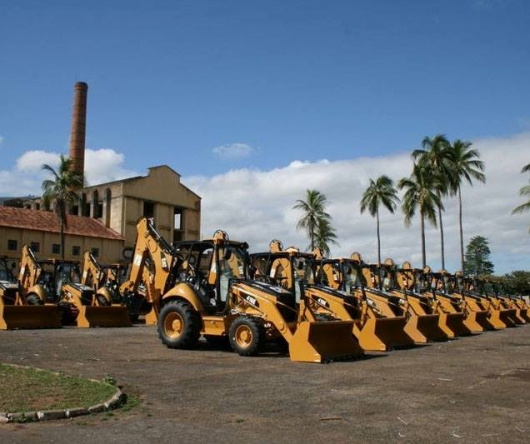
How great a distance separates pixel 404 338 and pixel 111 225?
45.6 m

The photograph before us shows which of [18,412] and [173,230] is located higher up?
[173,230]

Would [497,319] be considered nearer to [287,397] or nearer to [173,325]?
[173,325]

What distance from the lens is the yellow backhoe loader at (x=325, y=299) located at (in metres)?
16.3

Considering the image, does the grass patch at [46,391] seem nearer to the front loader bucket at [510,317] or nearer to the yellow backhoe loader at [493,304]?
the yellow backhoe loader at [493,304]

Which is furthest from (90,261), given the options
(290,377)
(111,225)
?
(111,225)

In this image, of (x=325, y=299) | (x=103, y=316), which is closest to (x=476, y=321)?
(x=325, y=299)

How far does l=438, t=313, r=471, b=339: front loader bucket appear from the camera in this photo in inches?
860

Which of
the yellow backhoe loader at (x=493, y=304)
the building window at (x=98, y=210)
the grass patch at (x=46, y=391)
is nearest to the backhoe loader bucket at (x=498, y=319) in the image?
the yellow backhoe loader at (x=493, y=304)

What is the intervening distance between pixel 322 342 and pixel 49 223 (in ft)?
145

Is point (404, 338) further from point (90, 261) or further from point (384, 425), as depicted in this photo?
point (90, 261)

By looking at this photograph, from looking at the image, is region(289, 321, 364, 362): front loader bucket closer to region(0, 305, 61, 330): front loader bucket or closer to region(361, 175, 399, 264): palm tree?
region(0, 305, 61, 330): front loader bucket

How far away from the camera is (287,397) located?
8.84 metres

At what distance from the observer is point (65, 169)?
42875 mm

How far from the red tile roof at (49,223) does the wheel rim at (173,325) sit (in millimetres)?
36380
